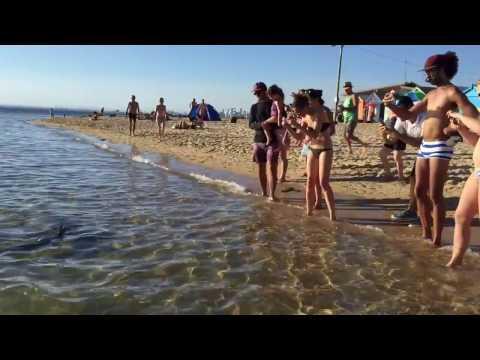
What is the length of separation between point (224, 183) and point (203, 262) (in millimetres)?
4443

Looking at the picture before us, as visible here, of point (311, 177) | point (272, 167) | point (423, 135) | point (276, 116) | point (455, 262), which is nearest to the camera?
point (455, 262)

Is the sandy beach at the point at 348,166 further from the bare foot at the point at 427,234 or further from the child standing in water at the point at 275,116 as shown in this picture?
the child standing in water at the point at 275,116

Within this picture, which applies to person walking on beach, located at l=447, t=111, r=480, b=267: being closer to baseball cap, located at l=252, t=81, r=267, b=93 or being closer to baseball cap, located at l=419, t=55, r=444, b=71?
baseball cap, located at l=419, t=55, r=444, b=71

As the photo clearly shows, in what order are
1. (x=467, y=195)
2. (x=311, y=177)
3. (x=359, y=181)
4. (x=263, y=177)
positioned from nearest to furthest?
(x=467, y=195) < (x=311, y=177) < (x=263, y=177) < (x=359, y=181)

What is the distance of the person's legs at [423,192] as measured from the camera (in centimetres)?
438

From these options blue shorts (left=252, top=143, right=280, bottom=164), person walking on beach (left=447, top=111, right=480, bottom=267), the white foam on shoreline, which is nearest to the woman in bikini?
blue shorts (left=252, top=143, right=280, bottom=164)

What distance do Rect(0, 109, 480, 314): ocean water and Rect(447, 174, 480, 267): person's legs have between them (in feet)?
0.55

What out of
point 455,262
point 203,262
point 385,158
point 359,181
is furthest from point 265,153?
point 455,262

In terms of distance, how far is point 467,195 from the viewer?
3535mm

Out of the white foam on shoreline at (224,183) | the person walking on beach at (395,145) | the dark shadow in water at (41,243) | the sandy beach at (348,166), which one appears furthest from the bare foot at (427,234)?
the dark shadow in water at (41,243)

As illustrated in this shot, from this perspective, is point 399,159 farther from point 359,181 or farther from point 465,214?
point 465,214
